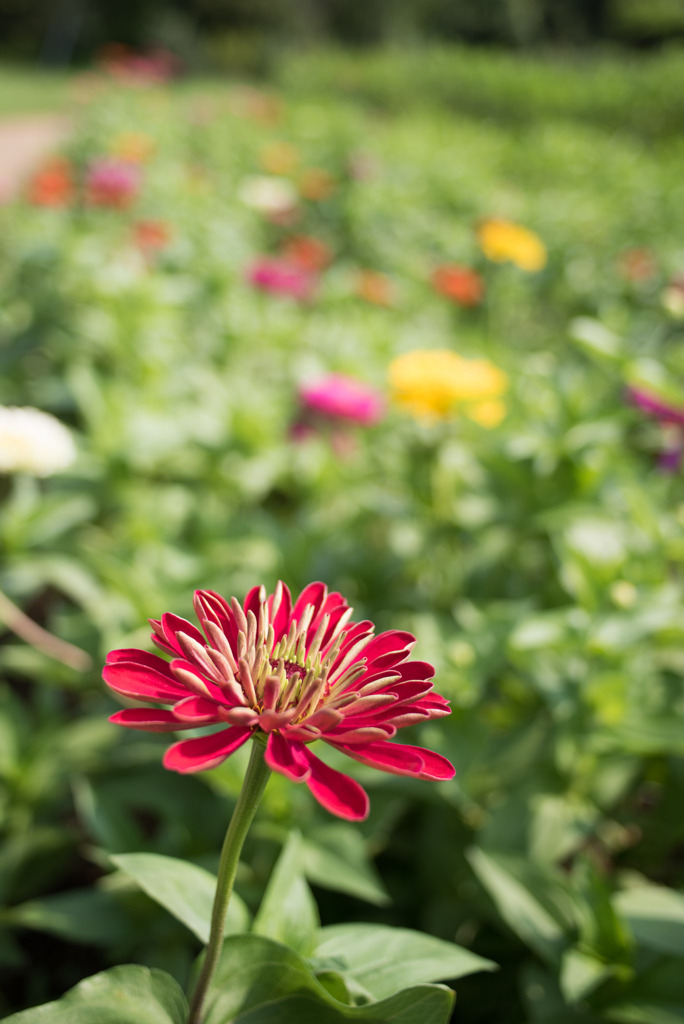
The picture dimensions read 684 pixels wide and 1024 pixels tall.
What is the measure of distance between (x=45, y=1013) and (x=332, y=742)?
0.28 m

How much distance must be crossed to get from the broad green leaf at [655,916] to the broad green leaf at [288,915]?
0.45 m

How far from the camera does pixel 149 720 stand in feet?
1.48

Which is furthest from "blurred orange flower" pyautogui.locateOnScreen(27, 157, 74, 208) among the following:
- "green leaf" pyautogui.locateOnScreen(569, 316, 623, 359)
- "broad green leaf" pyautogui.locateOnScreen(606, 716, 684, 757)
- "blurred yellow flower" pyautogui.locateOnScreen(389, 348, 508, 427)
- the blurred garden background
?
"broad green leaf" pyautogui.locateOnScreen(606, 716, 684, 757)

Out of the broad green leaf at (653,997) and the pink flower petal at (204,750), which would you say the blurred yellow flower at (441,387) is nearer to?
the broad green leaf at (653,997)

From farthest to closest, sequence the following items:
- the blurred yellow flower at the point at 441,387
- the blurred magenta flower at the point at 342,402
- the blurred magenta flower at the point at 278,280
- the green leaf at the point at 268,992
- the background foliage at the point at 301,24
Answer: the background foliage at the point at 301,24
the blurred magenta flower at the point at 278,280
the blurred magenta flower at the point at 342,402
the blurred yellow flower at the point at 441,387
the green leaf at the point at 268,992

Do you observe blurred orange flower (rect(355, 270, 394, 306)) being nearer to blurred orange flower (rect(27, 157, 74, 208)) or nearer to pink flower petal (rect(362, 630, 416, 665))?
blurred orange flower (rect(27, 157, 74, 208))

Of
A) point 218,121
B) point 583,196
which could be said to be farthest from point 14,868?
point 218,121

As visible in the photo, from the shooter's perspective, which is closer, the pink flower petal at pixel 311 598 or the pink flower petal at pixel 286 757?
the pink flower petal at pixel 286 757

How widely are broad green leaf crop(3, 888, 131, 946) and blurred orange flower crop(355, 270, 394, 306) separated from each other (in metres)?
2.23

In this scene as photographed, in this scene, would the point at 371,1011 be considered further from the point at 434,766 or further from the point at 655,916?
the point at 655,916

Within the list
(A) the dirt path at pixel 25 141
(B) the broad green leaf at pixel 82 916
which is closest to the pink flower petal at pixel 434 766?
(B) the broad green leaf at pixel 82 916

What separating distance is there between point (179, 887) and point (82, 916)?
0.57 m

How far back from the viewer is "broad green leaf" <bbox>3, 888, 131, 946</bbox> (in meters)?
1.04

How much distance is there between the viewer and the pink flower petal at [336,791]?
0.44m
